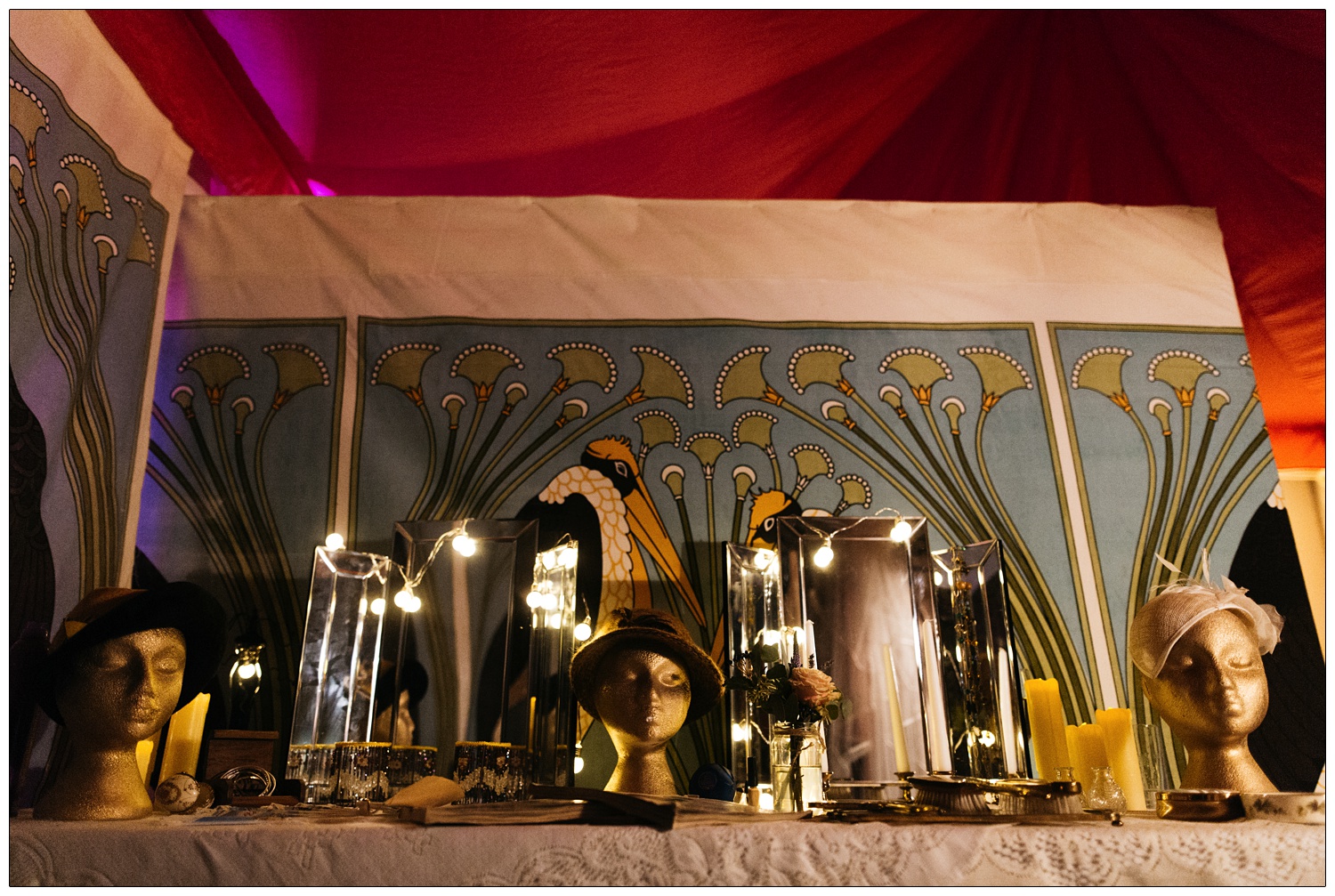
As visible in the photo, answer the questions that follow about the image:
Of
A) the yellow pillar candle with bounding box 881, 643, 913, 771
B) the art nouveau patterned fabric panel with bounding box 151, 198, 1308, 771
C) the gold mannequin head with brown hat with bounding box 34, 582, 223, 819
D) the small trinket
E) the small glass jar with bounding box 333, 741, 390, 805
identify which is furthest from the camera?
the art nouveau patterned fabric panel with bounding box 151, 198, 1308, 771

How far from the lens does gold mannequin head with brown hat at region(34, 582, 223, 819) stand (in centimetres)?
138

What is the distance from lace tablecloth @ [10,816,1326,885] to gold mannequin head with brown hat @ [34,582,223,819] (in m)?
0.14

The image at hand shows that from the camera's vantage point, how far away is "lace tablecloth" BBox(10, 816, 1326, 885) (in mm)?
1198

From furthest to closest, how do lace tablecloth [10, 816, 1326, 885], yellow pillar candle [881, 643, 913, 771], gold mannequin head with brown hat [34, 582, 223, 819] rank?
yellow pillar candle [881, 643, 913, 771] < gold mannequin head with brown hat [34, 582, 223, 819] < lace tablecloth [10, 816, 1326, 885]

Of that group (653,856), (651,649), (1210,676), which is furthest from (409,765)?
(1210,676)

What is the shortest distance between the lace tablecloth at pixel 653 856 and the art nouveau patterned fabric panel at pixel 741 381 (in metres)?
0.77

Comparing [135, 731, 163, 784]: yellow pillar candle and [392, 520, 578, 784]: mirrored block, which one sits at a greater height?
[392, 520, 578, 784]: mirrored block

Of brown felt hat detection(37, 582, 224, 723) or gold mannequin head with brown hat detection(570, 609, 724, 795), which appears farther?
gold mannequin head with brown hat detection(570, 609, 724, 795)

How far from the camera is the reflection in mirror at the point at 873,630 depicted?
5.96 ft

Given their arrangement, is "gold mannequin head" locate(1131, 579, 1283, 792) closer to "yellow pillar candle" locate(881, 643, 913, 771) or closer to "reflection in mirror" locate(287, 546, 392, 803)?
"yellow pillar candle" locate(881, 643, 913, 771)

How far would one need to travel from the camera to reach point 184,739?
1683 millimetres

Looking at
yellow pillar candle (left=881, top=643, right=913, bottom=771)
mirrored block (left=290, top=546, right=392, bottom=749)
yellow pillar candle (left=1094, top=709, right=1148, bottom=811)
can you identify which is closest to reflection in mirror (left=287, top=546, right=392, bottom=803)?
mirrored block (left=290, top=546, right=392, bottom=749)

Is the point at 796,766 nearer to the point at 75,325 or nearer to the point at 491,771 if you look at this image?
the point at 491,771

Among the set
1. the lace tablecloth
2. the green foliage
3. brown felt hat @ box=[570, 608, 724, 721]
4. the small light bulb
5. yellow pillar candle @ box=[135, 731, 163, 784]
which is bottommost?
the lace tablecloth
